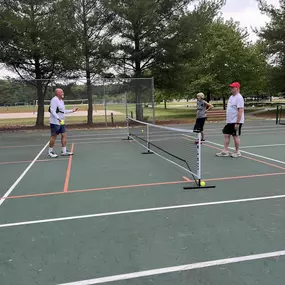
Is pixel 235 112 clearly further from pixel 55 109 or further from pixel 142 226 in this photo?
pixel 142 226

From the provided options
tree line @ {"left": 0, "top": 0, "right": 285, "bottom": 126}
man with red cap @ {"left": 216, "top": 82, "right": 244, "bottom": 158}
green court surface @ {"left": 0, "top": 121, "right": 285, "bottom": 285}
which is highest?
tree line @ {"left": 0, "top": 0, "right": 285, "bottom": 126}

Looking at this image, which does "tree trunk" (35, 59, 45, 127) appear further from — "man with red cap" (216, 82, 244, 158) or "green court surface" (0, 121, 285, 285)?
"man with red cap" (216, 82, 244, 158)

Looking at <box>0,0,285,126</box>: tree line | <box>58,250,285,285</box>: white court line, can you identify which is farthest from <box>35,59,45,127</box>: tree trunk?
<box>58,250,285,285</box>: white court line

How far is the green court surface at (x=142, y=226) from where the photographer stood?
2871mm

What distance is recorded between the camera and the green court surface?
287cm

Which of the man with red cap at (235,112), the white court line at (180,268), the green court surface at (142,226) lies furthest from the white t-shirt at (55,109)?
the white court line at (180,268)

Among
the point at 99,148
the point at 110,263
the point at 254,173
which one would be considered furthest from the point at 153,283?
the point at 99,148

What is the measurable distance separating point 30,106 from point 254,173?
17.2 meters

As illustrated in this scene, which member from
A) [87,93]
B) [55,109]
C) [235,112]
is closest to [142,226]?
[235,112]

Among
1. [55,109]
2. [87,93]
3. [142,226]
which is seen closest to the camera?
[142,226]

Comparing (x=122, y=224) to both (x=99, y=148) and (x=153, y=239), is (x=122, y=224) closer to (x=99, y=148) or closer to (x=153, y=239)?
(x=153, y=239)

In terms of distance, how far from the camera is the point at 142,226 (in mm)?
3918

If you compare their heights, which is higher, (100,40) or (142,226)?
(100,40)

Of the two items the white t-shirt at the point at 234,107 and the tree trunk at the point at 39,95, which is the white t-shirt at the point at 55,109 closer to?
the white t-shirt at the point at 234,107
